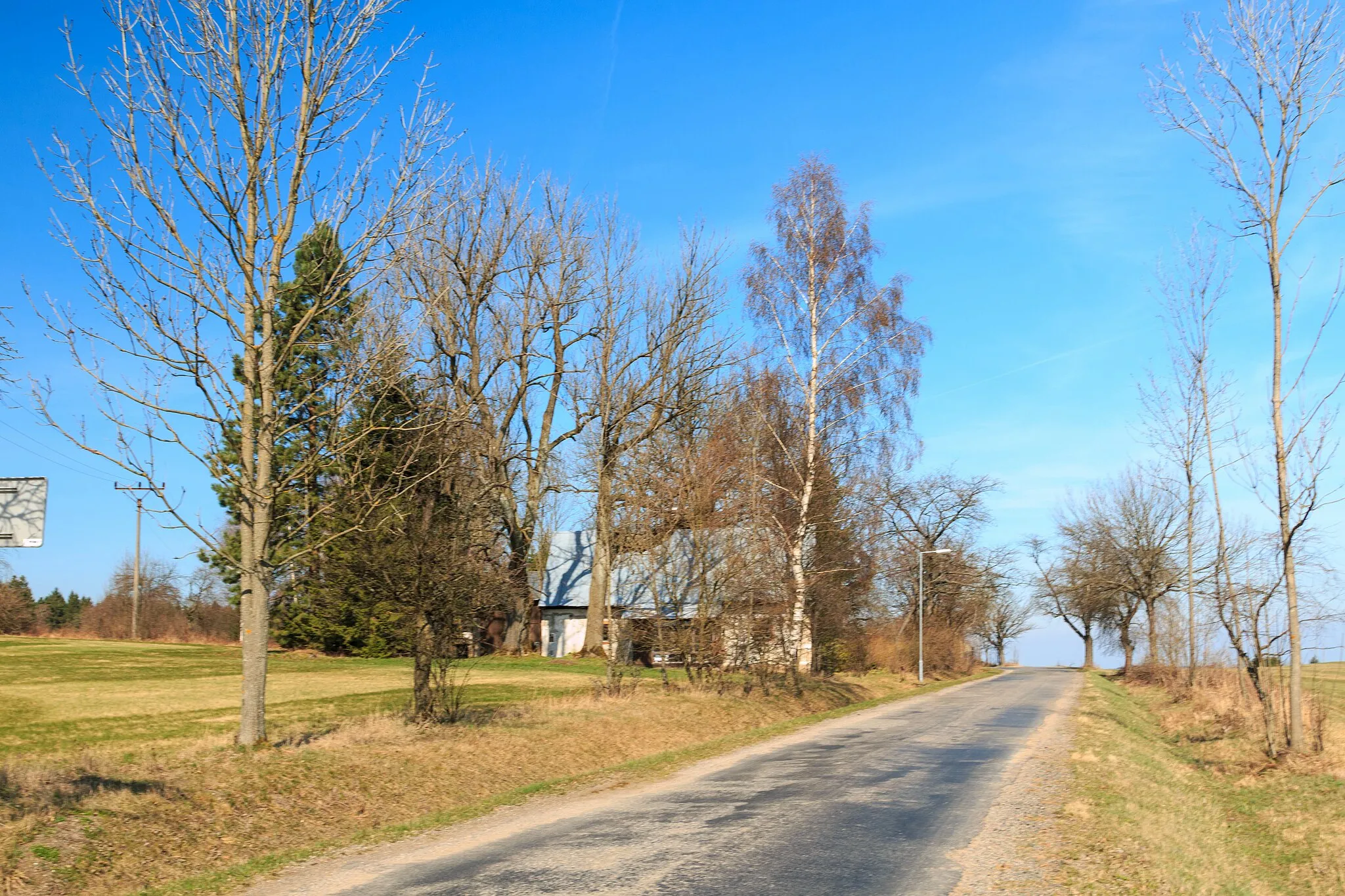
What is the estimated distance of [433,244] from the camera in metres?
36.3

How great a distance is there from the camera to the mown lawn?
54.0ft

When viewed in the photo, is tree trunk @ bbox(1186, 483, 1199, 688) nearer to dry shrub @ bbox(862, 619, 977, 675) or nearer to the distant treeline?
dry shrub @ bbox(862, 619, 977, 675)

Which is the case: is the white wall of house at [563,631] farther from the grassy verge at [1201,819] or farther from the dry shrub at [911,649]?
the grassy verge at [1201,819]

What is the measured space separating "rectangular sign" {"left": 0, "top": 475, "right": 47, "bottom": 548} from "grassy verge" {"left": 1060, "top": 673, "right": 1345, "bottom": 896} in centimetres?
830

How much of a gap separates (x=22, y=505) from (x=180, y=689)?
1967 cm

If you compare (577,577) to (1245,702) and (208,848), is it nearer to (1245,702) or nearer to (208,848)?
(1245,702)

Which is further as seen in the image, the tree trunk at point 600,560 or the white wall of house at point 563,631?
the white wall of house at point 563,631

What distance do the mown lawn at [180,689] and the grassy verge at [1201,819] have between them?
10.0 m

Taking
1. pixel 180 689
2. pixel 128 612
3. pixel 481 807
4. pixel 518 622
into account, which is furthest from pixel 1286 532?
pixel 128 612

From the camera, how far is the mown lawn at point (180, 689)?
16453 mm

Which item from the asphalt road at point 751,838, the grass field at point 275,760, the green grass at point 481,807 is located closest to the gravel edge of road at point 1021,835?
the asphalt road at point 751,838

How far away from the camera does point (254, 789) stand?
34.8 feet

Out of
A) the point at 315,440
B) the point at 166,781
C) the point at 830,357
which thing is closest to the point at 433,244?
the point at 830,357

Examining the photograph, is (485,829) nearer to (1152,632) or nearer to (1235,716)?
(1235,716)
